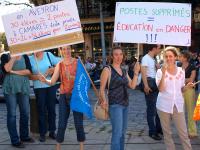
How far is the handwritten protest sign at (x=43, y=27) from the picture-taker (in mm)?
6660

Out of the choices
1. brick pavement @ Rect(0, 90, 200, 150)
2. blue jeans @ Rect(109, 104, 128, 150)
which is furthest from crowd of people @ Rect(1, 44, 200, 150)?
brick pavement @ Rect(0, 90, 200, 150)

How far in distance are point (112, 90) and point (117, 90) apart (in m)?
0.07

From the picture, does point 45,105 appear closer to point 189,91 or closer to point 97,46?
point 189,91

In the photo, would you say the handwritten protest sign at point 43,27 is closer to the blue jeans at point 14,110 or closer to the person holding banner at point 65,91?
the person holding banner at point 65,91

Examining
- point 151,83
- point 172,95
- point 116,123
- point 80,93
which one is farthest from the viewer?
point 151,83

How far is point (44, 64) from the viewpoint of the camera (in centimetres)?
745

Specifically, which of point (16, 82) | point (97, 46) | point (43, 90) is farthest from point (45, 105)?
point (97, 46)

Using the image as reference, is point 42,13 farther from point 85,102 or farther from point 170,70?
point 170,70

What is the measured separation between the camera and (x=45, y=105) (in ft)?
24.9

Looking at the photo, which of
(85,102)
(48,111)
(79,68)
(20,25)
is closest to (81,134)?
(85,102)

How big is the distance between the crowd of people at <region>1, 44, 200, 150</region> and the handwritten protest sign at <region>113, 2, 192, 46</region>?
0.37 meters

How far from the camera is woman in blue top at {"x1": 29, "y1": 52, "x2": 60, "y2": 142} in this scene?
7387mm

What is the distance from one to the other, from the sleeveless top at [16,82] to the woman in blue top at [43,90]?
0.59ft

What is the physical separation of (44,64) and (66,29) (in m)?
1.01
